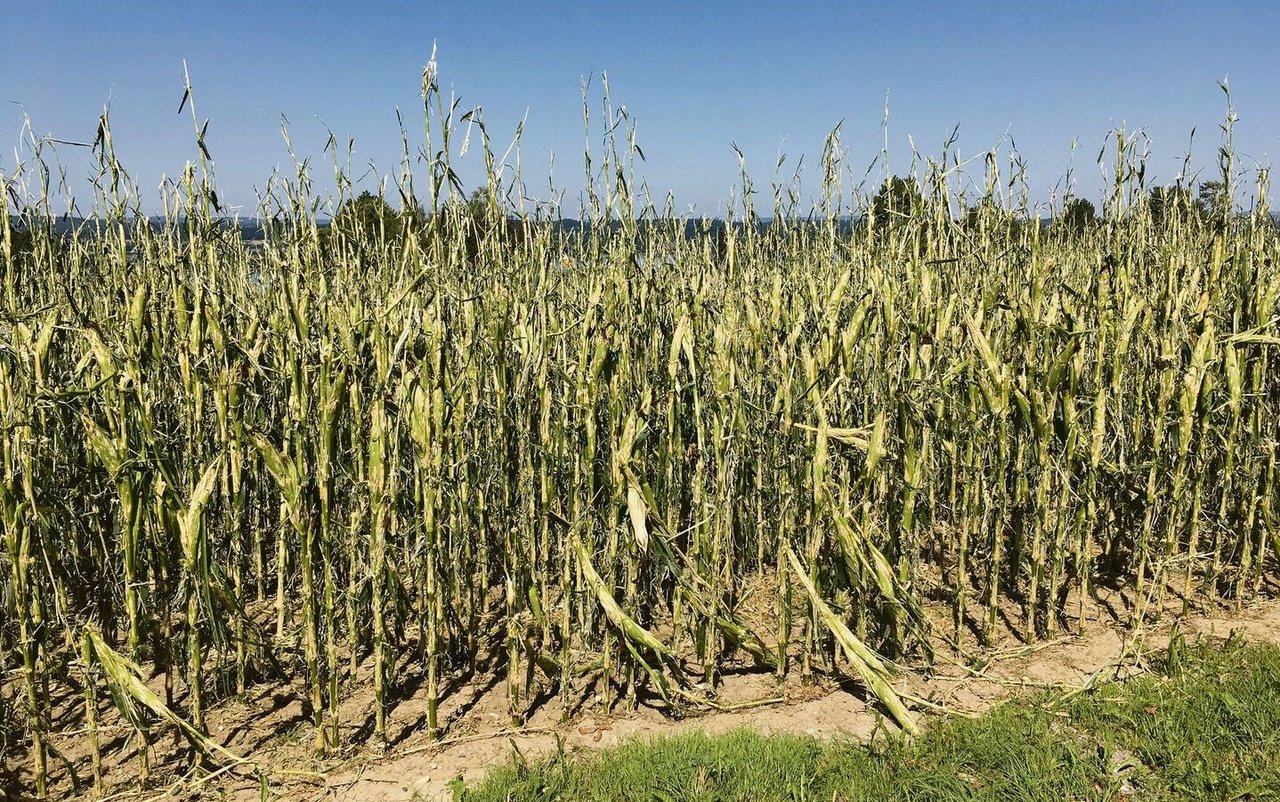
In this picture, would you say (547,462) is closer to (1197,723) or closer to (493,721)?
(493,721)

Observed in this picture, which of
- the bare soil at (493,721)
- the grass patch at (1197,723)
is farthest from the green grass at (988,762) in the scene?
the bare soil at (493,721)

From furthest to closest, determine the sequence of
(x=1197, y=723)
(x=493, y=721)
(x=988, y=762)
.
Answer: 1. (x=493, y=721)
2. (x=1197, y=723)
3. (x=988, y=762)

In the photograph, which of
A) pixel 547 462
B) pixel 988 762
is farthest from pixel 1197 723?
pixel 547 462

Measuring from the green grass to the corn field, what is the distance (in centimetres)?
27

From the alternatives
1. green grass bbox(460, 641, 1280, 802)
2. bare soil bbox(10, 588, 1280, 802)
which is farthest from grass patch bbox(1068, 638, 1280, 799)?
bare soil bbox(10, 588, 1280, 802)

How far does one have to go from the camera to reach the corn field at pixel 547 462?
2.44 meters

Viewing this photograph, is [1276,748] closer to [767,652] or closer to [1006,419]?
[1006,419]

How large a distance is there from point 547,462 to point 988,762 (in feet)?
5.37

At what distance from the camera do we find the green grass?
7.47ft

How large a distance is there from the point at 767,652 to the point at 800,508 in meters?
0.55

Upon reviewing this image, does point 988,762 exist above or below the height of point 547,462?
below

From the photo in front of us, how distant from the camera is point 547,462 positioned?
265cm

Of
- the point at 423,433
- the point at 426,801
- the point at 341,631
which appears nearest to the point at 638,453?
the point at 423,433

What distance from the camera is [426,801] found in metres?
2.33
